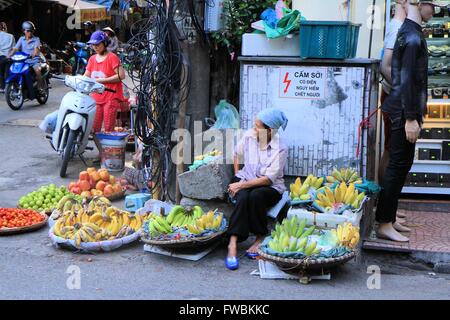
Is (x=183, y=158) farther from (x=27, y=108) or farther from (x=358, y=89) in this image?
(x=27, y=108)

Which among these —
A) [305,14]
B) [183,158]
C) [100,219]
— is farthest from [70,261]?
[305,14]

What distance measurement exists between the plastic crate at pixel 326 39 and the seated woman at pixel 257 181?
75 cm

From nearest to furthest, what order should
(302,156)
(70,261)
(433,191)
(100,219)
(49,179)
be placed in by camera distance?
(70,261) < (100,219) < (302,156) < (433,191) < (49,179)

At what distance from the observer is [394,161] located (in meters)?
5.55

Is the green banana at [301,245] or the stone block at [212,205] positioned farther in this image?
the stone block at [212,205]

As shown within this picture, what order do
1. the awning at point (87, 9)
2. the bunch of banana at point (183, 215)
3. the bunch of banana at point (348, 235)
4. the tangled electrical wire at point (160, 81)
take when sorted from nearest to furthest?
the bunch of banana at point (348, 235) → the bunch of banana at point (183, 215) → the tangled electrical wire at point (160, 81) → the awning at point (87, 9)

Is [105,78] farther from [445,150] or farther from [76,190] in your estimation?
[445,150]

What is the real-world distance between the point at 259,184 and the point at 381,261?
4.05ft

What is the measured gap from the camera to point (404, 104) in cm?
534

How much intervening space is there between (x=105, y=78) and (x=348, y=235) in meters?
Answer: 4.75

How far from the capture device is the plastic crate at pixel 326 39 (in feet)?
18.8

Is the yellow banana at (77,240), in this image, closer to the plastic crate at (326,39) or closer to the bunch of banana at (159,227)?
the bunch of banana at (159,227)

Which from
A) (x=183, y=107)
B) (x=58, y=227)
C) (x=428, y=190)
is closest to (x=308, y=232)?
(x=183, y=107)

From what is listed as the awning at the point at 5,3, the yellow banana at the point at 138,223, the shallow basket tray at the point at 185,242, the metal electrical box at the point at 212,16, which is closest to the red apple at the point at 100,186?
the yellow banana at the point at 138,223
